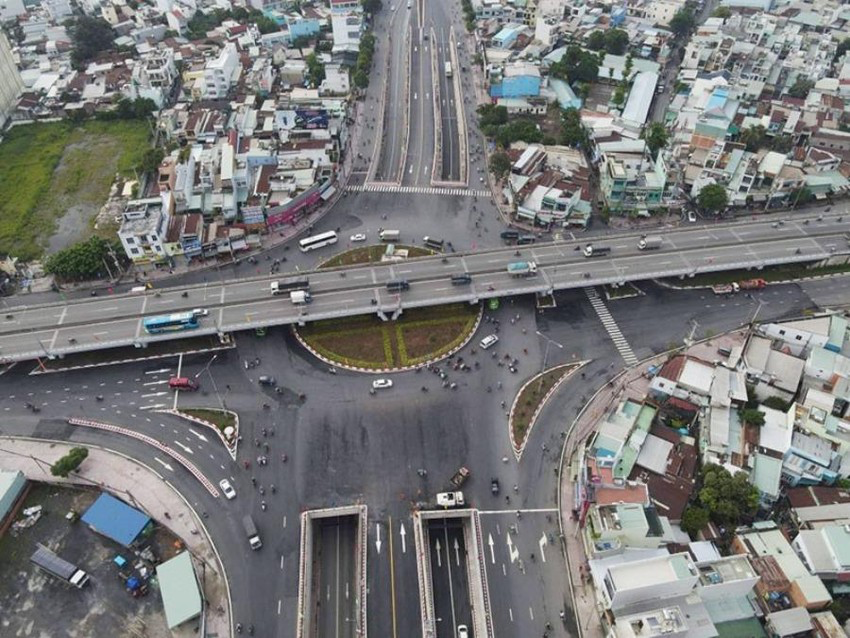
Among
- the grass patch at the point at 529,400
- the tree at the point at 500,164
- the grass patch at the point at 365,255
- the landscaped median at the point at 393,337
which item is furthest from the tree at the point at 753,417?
the tree at the point at 500,164

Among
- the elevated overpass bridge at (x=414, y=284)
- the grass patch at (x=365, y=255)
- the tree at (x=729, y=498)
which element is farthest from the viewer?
the grass patch at (x=365, y=255)

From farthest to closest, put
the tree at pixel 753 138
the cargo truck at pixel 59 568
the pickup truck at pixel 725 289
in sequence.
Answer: the tree at pixel 753 138
the pickup truck at pixel 725 289
the cargo truck at pixel 59 568

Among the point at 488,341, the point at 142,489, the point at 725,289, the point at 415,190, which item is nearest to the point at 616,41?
the point at 415,190

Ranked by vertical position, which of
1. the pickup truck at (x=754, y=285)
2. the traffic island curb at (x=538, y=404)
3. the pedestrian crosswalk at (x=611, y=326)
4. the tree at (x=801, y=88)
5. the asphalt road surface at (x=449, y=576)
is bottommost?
the asphalt road surface at (x=449, y=576)

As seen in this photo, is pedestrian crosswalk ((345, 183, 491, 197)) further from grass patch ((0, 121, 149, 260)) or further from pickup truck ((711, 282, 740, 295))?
grass patch ((0, 121, 149, 260))

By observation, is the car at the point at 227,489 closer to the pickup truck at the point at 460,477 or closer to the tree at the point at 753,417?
the pickup truck at the point at 460,477

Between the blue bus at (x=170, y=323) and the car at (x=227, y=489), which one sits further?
the blue bus at (x=170, y=323)

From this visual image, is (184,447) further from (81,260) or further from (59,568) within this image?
(81,260)
